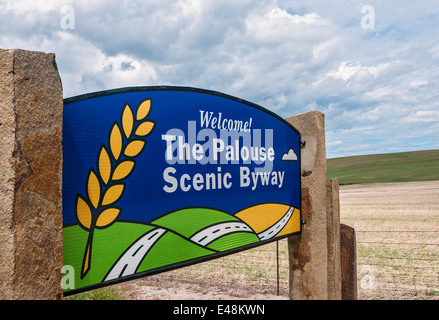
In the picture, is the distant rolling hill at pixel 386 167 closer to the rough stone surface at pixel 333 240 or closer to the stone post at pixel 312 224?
the rough stone surface at pixel 333 240

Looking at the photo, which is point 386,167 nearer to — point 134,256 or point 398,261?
point 398,261

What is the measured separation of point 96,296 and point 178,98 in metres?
4.56

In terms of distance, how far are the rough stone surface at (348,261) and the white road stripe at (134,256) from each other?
260cm

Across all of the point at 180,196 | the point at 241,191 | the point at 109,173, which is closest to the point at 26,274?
the point at 109,173

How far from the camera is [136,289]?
22.2 ft

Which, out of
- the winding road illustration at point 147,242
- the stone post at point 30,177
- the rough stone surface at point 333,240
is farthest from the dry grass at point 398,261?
the stone post at point 30,177

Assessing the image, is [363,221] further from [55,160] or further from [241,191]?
[55,160]

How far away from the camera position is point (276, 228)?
146 inches

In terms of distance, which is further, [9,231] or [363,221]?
[363,221]

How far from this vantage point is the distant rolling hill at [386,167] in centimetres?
5116

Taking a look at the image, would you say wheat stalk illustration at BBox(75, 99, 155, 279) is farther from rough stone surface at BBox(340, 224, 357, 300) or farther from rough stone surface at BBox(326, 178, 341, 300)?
rough stone surface at BBox(340, 224, 357, 300)

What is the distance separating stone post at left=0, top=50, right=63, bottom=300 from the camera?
1772 millimetres

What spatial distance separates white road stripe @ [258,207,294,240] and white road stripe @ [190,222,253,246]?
317 millimetres

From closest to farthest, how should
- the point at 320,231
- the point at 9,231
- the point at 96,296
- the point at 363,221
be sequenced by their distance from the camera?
the point at 9,231, the point at 320,231, the point at 96,296, the point at 363,221
